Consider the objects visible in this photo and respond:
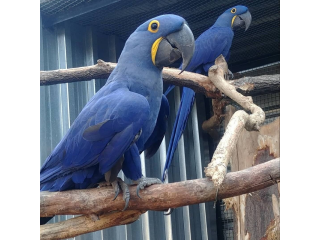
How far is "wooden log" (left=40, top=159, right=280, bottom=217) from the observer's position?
2.82 ft

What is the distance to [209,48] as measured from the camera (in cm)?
129

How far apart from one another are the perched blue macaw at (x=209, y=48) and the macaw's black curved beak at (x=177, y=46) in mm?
208

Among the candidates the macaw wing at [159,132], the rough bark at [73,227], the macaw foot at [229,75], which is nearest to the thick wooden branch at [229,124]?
the macaw foot at [229,75]

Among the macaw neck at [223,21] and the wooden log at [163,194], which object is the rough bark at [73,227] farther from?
the macaw neck at [223,21]

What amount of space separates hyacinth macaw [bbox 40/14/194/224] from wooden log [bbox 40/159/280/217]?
0.11 feet

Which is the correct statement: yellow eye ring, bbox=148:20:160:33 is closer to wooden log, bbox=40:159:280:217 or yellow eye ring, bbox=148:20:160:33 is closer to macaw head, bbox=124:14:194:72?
macaw head, bbox=124:14:194:72

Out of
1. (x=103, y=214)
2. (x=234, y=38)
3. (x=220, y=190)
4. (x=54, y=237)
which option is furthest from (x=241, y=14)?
(x=54, y=237)

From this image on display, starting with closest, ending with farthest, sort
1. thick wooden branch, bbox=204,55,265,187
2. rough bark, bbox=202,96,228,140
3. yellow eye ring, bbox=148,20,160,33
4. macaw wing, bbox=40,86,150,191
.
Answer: thick wooden branch, bbox=204,55,265,187
macaw wing, bbox=40,86,150,191
yellow eye ring, bbox=148,20,160,33
rough bark, bbox=202,96,228,140

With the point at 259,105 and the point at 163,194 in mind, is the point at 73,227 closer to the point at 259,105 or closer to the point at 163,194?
the point at 163,194

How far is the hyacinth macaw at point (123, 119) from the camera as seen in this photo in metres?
0.93

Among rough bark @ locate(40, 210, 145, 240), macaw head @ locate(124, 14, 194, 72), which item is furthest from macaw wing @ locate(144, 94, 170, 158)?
rough bark @ locate(40, 210, 145, 240)
